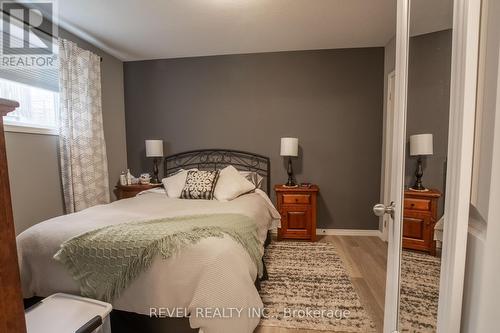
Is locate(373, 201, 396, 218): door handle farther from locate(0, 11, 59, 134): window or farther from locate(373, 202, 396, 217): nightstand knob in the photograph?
locate(0, 11, 59, 134): window

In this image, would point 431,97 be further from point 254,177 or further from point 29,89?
point 29,89

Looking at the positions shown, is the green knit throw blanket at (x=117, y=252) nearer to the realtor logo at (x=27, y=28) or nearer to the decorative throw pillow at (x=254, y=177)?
the decorative throw pillow at (x=254, y=177)

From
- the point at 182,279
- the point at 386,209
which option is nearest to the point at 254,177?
the point at 182,279

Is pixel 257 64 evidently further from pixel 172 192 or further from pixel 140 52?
pixel 172 192

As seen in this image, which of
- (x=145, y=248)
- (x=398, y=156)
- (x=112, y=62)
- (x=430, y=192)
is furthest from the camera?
(x=112, y=62)

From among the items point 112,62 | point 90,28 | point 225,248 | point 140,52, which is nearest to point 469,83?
point 225,248

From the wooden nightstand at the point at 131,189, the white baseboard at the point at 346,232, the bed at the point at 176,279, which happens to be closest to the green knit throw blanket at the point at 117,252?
the bed at the point at 176,279

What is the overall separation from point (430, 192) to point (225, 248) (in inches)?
41.1

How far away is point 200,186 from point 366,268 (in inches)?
80.4

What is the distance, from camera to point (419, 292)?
85 centimetres

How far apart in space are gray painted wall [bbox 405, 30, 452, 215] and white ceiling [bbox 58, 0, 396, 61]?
1.83m

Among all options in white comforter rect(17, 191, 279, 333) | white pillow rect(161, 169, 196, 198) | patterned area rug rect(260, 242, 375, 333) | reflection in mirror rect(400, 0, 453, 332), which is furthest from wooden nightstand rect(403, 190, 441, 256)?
white pillow rect(161, 169, 196, 198)

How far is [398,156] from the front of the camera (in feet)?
3.20

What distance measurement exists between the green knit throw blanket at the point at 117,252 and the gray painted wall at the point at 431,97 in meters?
1.13
